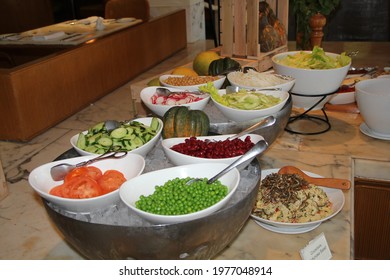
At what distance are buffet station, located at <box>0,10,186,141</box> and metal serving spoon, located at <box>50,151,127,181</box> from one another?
2.12ft

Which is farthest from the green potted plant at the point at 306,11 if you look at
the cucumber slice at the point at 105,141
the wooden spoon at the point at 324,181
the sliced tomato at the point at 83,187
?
the sliced tomato at the point at 83,187

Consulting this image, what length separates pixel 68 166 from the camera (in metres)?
0.73

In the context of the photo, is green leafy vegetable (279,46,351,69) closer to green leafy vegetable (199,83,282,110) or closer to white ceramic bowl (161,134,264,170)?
green leafy vegetable (199,83,282,110)

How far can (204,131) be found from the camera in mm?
901

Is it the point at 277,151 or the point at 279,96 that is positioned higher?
the point at 279,96

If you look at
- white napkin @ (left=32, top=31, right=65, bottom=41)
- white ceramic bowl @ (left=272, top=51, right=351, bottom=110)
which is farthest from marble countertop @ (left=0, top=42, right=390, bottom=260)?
white napkin @ (left=32, top=31, right=65, bottom=41)

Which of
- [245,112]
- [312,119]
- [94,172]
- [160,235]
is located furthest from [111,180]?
[312,119]

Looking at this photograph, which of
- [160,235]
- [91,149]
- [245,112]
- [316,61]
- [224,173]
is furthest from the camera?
[316,61]

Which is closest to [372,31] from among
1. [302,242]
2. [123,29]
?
[123,29]

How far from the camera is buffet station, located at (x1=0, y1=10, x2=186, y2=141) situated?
1312 mm

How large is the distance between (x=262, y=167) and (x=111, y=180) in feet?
1.51

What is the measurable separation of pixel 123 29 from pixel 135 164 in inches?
55.5

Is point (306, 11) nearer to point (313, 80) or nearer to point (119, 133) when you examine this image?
point (313, 80)

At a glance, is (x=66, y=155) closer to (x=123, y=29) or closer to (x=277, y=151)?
(x=277, y=151)
